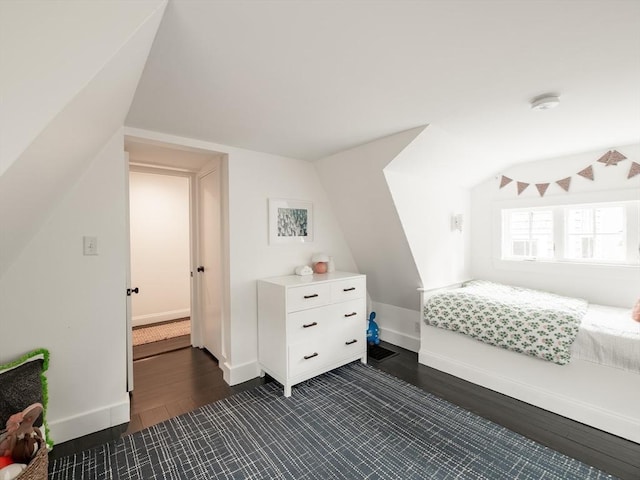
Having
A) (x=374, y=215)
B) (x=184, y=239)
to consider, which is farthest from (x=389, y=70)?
(x=184, y=239)

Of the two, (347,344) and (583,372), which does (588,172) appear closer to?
(583,372)

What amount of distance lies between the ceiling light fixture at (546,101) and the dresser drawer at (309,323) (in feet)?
6.82

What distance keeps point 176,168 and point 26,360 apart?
6.91 feet

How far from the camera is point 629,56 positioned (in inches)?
52.6

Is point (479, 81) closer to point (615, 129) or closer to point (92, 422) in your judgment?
point (615, 129)

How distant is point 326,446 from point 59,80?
2.16 m

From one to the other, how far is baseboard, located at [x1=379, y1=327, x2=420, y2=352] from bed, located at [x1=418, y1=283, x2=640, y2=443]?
0.64 m

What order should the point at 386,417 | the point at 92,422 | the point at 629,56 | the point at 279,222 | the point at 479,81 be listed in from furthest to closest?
1. the point at 279,222
2. the point at 386,417
3. the point at 92,422
4. the point at 479,81
5. the point at 629,56

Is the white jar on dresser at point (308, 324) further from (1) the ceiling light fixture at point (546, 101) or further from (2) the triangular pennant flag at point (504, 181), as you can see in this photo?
(2) the triangular pennant flag at point (504, 181)

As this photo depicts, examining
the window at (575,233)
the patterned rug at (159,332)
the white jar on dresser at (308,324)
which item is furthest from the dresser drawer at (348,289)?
the patterned rug at (159,332)

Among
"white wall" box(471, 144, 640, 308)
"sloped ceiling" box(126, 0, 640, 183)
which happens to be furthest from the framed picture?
"white wall" box(471, 144, 640, 308)

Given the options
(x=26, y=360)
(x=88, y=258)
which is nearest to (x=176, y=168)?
(x=88, y=258)

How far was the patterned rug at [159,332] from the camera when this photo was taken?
146 inches

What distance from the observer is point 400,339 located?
11.5 feet
